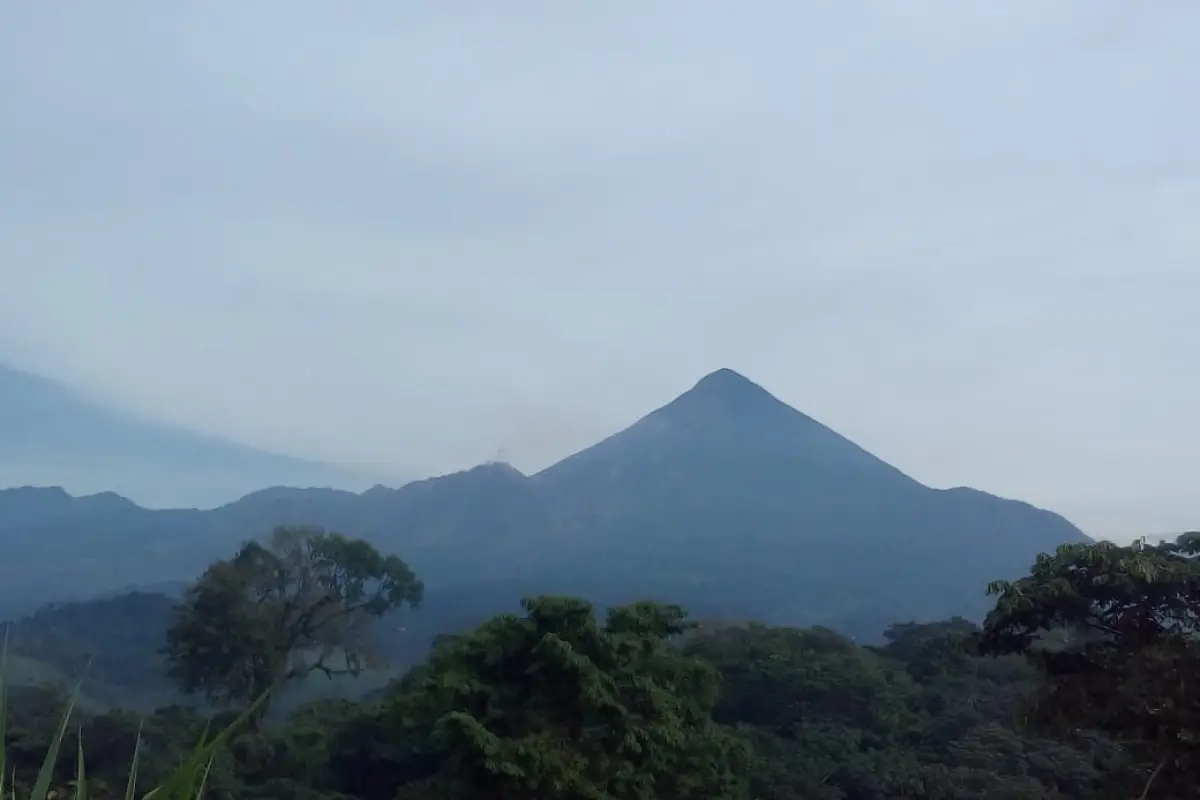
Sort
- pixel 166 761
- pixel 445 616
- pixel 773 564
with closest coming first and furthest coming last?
pixel 166 761, pixel 445 616, pixel 773 564

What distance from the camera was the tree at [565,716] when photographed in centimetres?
923

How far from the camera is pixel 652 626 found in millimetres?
11062

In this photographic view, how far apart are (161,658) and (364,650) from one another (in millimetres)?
10894

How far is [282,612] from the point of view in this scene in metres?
20.6

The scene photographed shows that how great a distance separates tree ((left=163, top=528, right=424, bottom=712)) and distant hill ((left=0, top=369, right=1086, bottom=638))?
997 inches

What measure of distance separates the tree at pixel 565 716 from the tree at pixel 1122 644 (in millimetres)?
3537

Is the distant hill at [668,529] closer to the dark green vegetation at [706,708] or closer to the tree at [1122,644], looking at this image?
the dark green vegetation at [706,708]

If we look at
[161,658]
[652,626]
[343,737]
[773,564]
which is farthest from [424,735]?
[773,564]

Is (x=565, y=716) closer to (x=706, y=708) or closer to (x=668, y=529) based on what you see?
(x=706, y=708)

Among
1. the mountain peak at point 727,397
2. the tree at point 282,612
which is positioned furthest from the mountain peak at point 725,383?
the tree at point 282,612

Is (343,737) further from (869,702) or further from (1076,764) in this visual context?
(1076,764)

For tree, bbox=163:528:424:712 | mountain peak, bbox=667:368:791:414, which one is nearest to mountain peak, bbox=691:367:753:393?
mountain peak, bbox=667:368:791:414

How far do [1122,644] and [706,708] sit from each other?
5.59 metres

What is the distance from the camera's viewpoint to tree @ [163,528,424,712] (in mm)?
19453
